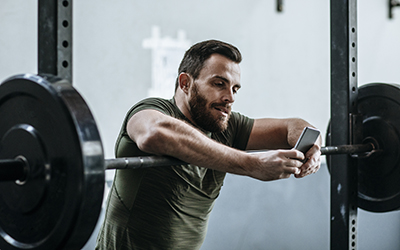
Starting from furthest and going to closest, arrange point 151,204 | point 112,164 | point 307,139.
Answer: point 151,204 < point 307,139 < point 112,164

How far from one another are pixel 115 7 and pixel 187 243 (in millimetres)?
1337

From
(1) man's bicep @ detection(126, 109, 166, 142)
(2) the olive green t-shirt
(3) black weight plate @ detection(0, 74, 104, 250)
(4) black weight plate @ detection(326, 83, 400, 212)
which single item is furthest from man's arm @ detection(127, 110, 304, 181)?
(4) black weight plate @ detection(326, 83, 400, 212)

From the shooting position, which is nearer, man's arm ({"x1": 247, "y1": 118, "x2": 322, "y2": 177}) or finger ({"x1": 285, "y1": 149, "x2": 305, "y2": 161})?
finger ({"x1": 285, "y1": 149, "x2": 305, "y2": 161})

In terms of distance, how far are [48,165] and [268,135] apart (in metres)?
1.22

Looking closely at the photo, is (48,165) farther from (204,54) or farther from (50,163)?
(204,54)

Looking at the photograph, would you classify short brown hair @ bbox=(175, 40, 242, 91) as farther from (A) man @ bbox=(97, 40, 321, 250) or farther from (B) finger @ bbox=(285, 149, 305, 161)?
(B) finger @ bbox=(285, 149, 305, 161)

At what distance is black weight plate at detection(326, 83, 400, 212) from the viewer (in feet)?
5.33

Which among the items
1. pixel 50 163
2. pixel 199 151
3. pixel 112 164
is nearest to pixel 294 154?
pixel 199 151

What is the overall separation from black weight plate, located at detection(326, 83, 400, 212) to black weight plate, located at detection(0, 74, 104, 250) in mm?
1248

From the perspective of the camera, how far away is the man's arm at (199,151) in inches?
45.8

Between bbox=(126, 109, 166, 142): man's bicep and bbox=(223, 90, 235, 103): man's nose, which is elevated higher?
bbox=(223, 90, 235, 103): man's nose

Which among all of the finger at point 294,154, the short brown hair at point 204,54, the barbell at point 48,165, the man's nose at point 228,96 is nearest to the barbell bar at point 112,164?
the barbell at point 48,165

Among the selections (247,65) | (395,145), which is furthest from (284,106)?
(395,145)

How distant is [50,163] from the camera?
831mm
